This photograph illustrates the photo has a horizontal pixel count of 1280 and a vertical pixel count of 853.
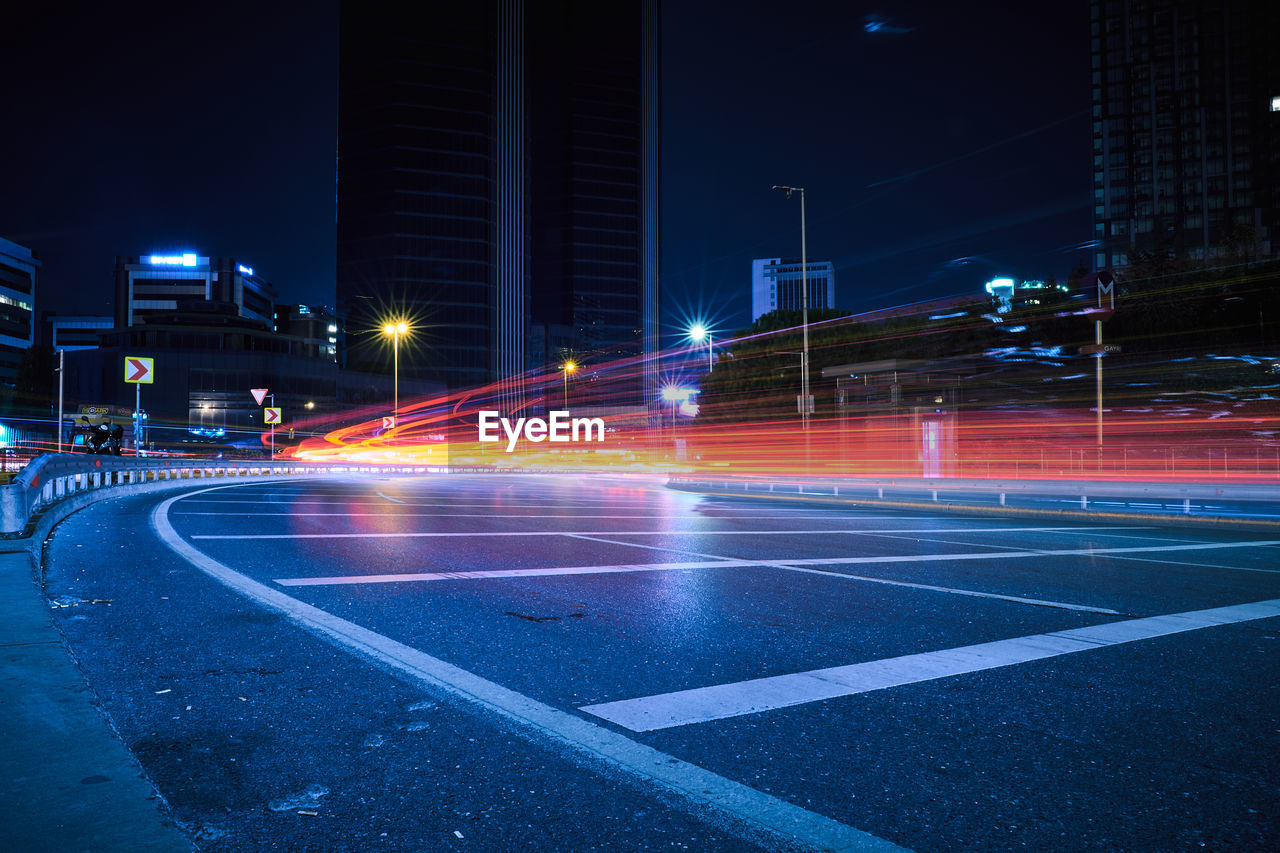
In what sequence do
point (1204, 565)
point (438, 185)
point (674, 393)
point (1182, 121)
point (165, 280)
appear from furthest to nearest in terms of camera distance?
point (165, 280) < point (438, 185) < point (1182, 121) < point (674, 393) < point (1204, 565)

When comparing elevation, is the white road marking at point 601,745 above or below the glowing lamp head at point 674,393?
below

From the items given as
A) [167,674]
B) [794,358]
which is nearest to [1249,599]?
[167,674]

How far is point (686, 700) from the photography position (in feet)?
14.1

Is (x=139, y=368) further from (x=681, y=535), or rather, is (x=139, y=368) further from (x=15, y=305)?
(x=15, y=305)

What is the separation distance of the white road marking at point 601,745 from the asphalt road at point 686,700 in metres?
0.02

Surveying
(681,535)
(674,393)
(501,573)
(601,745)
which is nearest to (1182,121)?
(674,393)

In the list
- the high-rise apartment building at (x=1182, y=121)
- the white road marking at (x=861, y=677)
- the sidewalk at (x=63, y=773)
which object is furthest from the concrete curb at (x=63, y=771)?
the high-rise apartment building at (x=1182, y=121)

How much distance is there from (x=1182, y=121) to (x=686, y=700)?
451ft

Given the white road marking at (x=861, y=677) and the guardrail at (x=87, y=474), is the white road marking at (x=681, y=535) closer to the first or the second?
the guardrail at (x=87, y=474)

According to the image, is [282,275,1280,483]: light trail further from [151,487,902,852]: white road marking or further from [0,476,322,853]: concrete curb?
[0,476,322,853]: concrete curb

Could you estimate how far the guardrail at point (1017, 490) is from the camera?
20266 mm

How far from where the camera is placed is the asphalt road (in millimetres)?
2879

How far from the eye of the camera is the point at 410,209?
375 feet

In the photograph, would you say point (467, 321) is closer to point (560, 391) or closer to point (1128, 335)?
point (560, 391)
